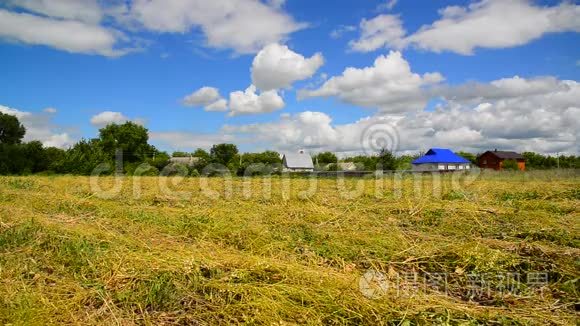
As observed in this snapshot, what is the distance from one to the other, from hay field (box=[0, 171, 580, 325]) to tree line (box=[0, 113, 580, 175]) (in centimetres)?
1230

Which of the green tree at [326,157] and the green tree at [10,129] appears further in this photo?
the green tree at [326,157]

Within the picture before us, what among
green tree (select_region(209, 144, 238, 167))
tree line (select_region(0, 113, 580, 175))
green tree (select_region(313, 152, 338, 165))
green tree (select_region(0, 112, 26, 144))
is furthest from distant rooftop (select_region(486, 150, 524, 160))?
green tree (select_region(0, 112, 26, 144))

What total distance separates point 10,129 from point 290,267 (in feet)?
136

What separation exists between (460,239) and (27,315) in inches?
153

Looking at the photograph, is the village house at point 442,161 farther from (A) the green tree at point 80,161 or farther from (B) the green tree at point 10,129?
(B) the green tree at point 10,129

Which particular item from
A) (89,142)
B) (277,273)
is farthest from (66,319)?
(89,142)

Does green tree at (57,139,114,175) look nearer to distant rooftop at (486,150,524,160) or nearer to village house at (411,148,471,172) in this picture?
village house at (411,148,471,172)

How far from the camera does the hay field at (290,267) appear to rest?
252 cm

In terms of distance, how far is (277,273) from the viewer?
3084 mm

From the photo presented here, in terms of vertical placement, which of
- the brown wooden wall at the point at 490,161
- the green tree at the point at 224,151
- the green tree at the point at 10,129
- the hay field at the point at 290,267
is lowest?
the hay field at the point at 290,267

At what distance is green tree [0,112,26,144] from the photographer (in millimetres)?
36125

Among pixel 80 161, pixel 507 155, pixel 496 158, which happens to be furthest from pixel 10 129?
pixel 507 155

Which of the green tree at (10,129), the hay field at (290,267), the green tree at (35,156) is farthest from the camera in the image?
the green tree at (10,129)

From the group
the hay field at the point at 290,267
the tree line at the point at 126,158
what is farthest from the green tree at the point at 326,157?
the hay field at the point at 290,267
